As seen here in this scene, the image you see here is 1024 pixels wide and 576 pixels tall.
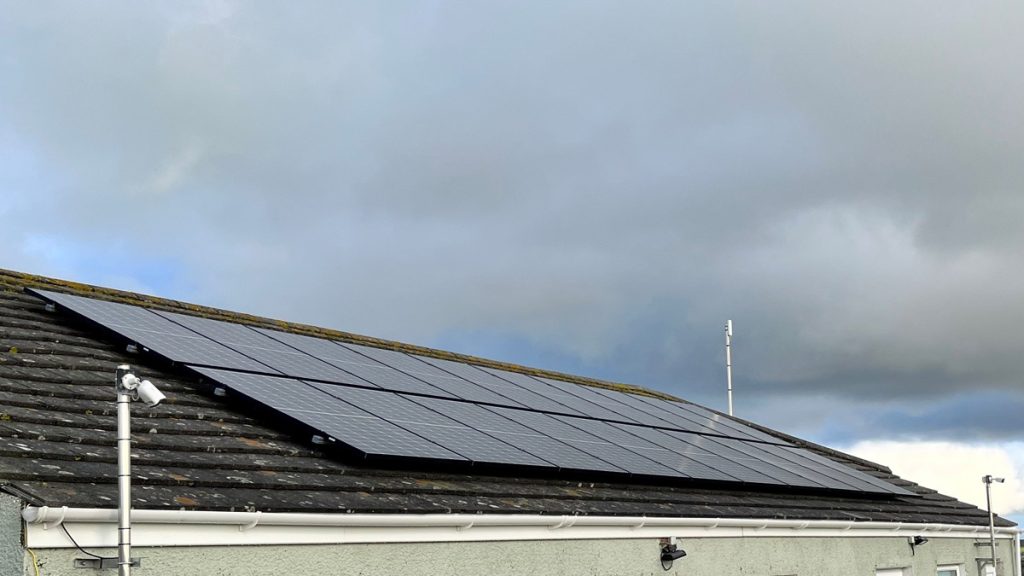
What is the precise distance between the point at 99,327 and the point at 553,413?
6.95m

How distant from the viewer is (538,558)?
12.3m

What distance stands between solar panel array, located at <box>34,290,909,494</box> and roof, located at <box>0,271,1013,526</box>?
0.26 m

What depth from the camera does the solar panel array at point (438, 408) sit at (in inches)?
502

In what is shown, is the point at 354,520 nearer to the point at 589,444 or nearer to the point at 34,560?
the point at 34,560

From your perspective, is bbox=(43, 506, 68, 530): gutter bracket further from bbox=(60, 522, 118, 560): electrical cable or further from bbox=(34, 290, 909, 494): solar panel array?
bbox=(34, 290, 909, 494): solar panel array

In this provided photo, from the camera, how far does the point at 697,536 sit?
1498 cm

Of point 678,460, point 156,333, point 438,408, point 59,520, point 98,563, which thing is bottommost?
point 98,563

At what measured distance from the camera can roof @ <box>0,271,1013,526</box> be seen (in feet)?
29.4

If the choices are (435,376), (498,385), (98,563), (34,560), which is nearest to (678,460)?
(498,385)

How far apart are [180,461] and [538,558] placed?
4164 millimetres

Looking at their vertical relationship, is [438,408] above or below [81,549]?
above

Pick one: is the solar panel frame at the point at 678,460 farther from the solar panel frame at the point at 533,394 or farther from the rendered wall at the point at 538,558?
the rendered wall at the point at 538,558

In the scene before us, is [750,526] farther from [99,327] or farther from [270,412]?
[99,327]

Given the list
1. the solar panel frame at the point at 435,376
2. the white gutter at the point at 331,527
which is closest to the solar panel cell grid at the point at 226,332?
the solar panel frame at the point at 435,376
